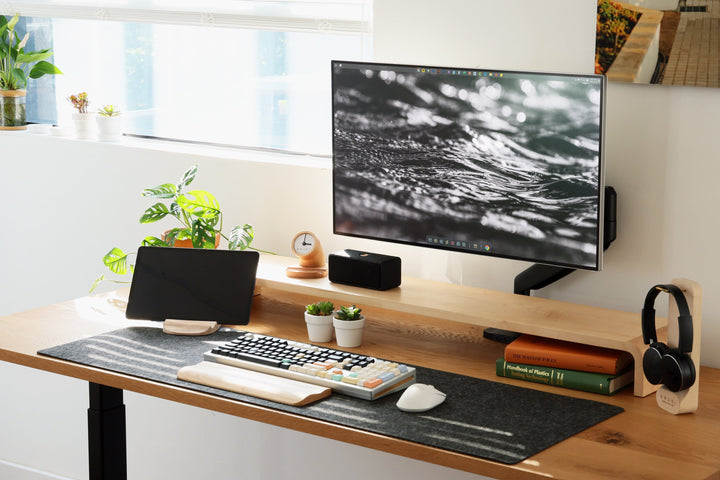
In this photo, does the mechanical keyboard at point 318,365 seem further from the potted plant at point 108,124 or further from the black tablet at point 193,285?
the potted plant at point 108,124

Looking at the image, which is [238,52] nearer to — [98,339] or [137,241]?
[137,241]

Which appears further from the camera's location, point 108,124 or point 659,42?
point 108,124

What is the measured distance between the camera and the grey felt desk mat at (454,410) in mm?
1639

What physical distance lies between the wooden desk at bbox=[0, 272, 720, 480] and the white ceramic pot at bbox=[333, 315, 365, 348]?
26mm

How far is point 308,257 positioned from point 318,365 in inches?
19.4

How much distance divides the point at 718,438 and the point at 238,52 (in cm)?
178

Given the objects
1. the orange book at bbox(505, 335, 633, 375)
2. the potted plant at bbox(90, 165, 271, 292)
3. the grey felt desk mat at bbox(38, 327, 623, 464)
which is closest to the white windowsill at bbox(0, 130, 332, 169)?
the potted plant at bbox(90, 165, 271, 292)

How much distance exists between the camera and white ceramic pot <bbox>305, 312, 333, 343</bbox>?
7.08 feet

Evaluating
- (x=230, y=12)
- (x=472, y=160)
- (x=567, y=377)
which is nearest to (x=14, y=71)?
(x=230, y=12)

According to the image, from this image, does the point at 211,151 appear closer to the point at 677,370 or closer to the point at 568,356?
the point at 568,356

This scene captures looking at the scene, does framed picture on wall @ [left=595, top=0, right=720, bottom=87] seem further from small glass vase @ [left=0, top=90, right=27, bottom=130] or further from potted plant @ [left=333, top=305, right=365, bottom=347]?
small glass vase @ [left=0, top=90, right=27, bottom=130]

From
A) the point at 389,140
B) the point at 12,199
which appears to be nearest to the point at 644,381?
the point at 389,140

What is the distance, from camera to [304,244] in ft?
7.83

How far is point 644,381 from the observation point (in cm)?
185
